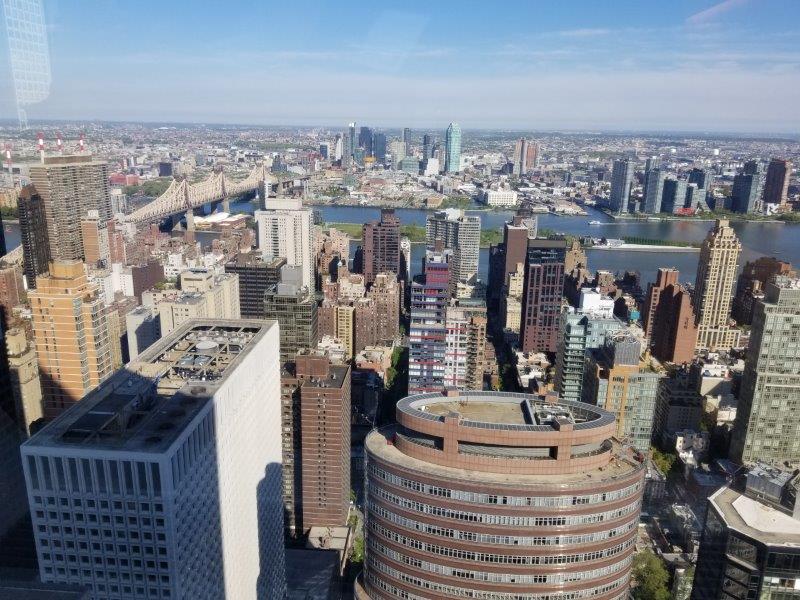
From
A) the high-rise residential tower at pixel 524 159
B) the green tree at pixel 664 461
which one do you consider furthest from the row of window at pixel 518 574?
the high-rise residential tower at pixel 524 159

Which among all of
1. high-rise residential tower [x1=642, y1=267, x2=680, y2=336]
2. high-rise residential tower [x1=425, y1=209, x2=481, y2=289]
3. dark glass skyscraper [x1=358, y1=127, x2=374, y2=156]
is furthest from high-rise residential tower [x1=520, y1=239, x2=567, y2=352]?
dark glass skyscraper [x1=358, y1=127, x2=374, y2=156]

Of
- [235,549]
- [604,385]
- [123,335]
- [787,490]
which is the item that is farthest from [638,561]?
[123,335]

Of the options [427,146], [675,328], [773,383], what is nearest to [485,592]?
[773,383]

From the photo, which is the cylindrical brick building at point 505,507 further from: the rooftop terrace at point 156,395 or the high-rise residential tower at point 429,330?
the high-rise residential tower at point 429,330

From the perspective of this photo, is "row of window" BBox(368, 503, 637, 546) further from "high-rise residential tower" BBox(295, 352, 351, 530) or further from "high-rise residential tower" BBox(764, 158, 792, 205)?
"high-rise residential tower" BBox(764, 158, 792, 205)

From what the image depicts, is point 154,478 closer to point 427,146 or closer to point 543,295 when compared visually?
point 543,295

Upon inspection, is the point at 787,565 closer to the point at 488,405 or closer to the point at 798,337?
the point at 488,405
